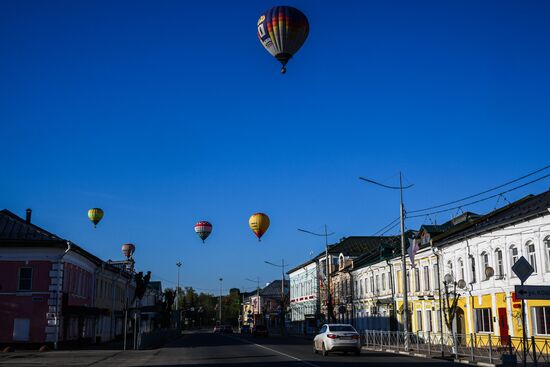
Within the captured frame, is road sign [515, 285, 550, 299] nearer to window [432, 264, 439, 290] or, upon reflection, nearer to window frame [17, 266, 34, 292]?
window [432, 264, 439, 290]

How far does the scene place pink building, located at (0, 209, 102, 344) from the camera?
37.6 meters

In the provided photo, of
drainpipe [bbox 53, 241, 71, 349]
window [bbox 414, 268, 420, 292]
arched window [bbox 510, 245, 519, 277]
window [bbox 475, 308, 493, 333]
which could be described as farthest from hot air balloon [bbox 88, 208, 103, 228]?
arched window [bbox 510, 245, 519, 277]

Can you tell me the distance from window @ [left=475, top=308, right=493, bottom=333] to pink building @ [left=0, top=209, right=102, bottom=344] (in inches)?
1009

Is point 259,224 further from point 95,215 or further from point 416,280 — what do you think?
point 95,215

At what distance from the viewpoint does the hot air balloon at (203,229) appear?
6147 centimetres

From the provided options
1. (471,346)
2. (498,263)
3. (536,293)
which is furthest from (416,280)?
(536,293)

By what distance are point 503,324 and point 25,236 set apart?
29421 millimetres

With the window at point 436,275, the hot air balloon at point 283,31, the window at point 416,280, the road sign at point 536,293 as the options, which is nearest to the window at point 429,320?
the window at point 416,280

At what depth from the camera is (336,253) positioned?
2953 inches

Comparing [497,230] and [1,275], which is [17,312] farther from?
[497,230]

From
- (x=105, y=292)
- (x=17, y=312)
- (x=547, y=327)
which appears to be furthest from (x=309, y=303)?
(x=547, y=327)

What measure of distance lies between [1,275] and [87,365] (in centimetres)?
1720

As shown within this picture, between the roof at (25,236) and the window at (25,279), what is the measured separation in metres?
1.70

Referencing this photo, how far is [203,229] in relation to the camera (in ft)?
202
